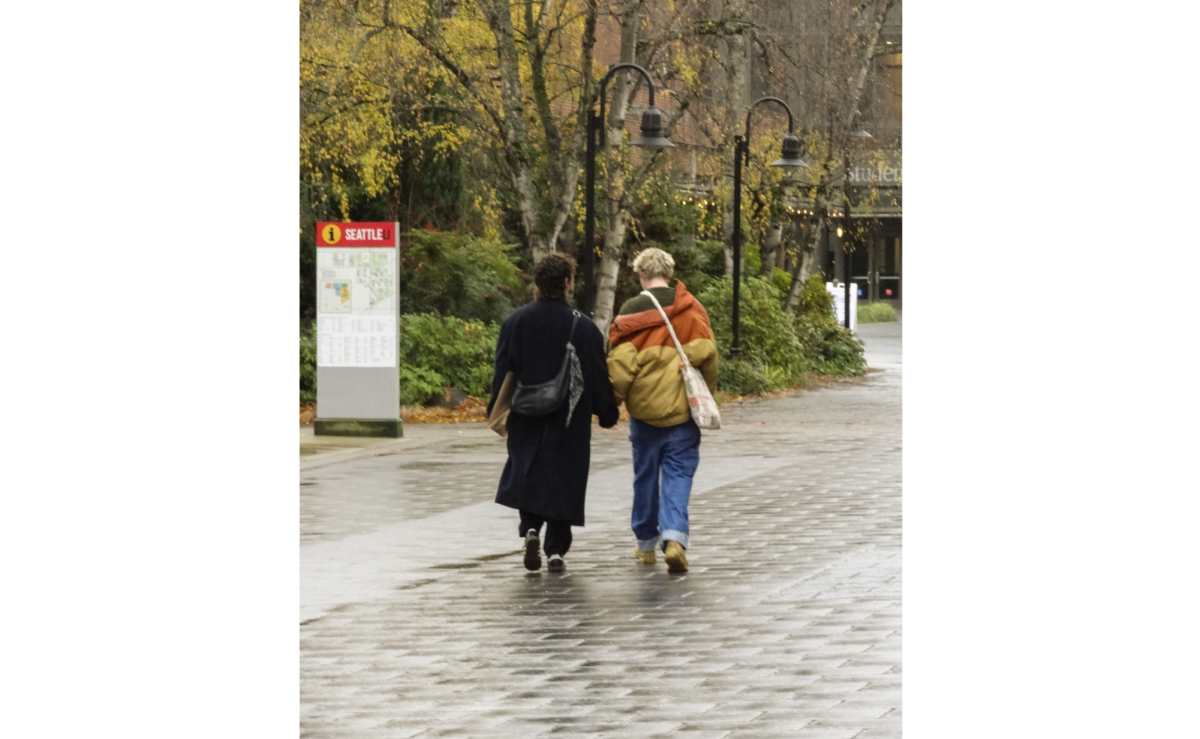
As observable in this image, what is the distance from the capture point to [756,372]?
23172 mm

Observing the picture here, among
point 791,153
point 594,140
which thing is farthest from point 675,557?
point 791,153

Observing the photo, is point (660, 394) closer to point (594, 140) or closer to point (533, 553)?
point (533, 553)

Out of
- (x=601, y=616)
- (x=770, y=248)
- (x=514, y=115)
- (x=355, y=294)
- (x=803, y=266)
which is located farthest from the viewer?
(x=770, y=248)

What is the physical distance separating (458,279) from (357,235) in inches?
239

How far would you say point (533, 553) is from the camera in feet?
26.8

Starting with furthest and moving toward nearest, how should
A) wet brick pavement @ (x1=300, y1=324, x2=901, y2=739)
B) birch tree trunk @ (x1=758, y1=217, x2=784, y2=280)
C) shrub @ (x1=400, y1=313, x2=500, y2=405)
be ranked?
1. birch tree trunk @ (x1=758, y1=217, x2=784, y2=280)
2. shrub @ (x1=400, y1=313, x2=500, y2=405)
3. wet brick pavement @ (x1=300, y1=324, x2=901, y2=739)

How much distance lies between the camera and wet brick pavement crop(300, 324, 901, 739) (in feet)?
17.2

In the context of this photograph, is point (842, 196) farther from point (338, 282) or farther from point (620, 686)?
point (620, 686)

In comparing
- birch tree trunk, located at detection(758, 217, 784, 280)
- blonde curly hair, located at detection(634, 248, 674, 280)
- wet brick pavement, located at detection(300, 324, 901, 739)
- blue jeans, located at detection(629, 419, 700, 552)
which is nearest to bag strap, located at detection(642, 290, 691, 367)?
blonde curly hair, located at detection(634, 248, 674, 280)

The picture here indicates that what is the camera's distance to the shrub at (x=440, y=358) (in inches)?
716

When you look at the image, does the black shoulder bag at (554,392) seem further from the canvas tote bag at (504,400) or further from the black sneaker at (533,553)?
the black sneaker at (533,553)

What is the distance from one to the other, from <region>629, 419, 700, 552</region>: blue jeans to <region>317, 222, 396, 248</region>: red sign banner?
7168mm

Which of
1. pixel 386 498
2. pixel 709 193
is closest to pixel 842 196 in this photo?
pixel 709 193

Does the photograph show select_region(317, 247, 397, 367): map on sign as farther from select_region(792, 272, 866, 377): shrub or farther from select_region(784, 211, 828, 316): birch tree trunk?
select_region(784, 211, 828, 316): birch tree trunk
